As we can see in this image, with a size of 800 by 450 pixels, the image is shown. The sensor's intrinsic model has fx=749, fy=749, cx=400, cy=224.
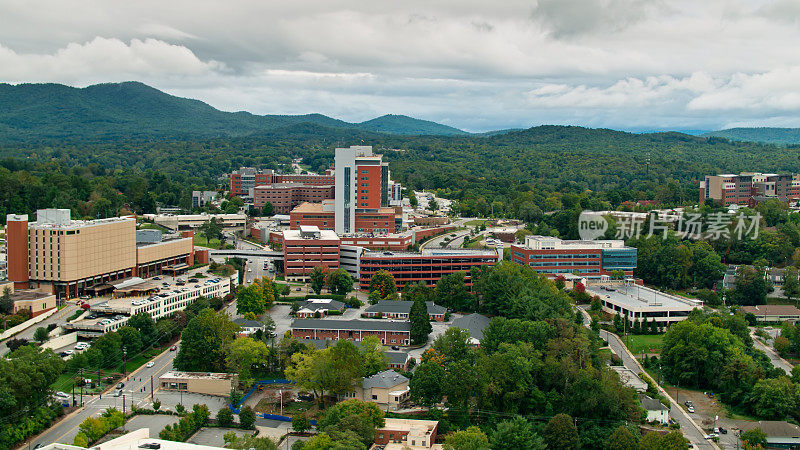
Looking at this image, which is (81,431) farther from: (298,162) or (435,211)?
(298,162)

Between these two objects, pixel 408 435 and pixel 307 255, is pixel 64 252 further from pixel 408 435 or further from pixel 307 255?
pixel 408 435

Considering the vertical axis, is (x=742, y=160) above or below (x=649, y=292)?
above

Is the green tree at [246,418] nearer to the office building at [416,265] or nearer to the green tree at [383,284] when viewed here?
the green tree at [383,284]

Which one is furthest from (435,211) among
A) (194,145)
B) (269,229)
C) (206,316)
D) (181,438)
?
(194,145)

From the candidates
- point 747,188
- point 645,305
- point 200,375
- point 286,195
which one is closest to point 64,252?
point 200,375

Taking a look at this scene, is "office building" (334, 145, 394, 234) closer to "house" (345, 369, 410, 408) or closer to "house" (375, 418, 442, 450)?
"house" (345, 369, 410, 408)
